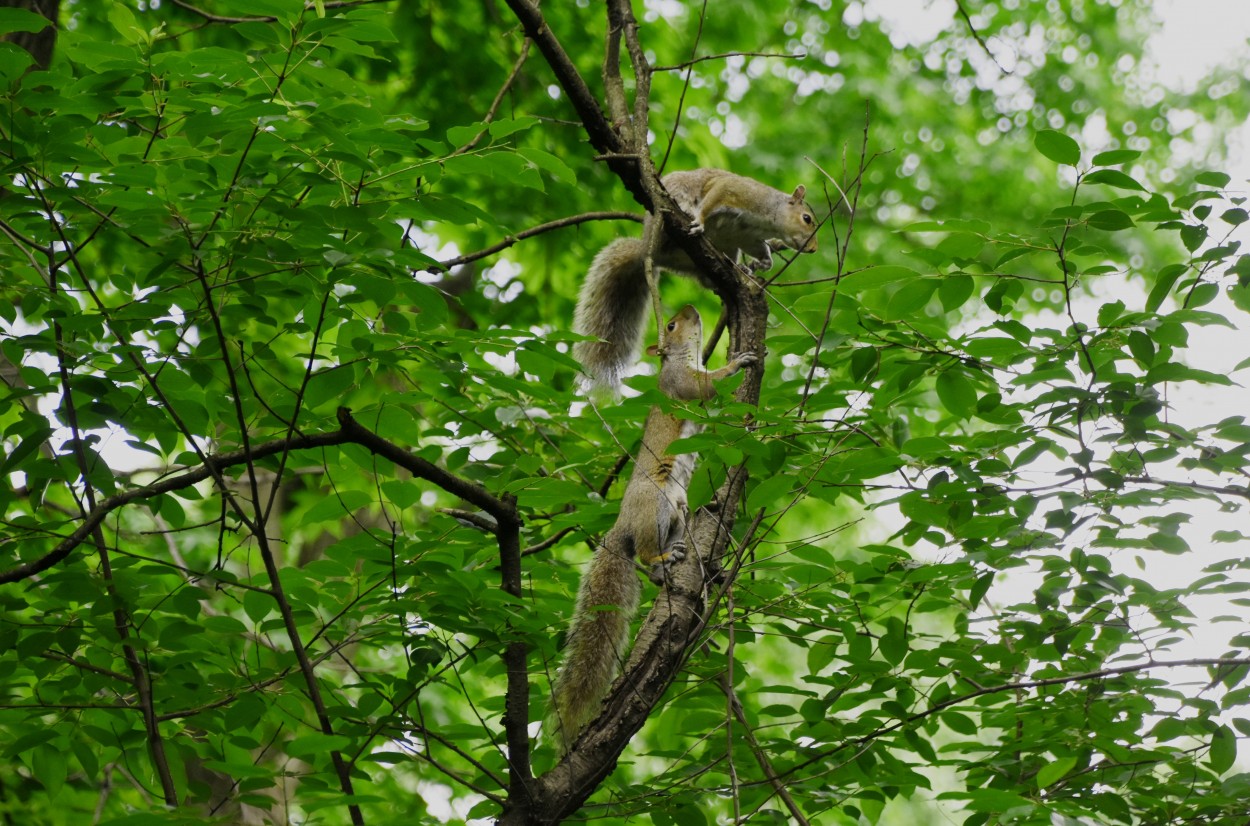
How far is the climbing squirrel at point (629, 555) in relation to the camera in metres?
2.77

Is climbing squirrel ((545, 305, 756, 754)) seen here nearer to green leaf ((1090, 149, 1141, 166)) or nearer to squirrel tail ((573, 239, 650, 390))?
squirrel tail ((573, 239, 650, 390))

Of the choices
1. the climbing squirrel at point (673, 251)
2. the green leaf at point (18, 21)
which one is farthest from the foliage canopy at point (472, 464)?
the climbing squirrel at point (673, 251)

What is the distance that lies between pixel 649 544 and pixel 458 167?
197 cm

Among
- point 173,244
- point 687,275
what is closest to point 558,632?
point 173,244

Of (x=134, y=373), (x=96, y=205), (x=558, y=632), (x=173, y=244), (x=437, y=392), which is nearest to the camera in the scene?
(x=173, y=244)

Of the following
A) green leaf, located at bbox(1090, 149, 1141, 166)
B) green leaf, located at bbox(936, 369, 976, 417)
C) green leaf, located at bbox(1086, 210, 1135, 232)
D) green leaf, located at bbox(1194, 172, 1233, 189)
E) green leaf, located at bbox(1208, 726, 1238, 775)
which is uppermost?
green leaf, located at bbox(1194, 172, 1233, 189)

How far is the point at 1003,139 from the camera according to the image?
10445 millimetres

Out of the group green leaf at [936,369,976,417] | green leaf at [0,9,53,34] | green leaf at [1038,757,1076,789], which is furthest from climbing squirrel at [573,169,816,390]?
green leaf at [0,9,53,34]

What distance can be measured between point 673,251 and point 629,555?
1.44 m

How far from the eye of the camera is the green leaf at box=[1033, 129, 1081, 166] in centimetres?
188

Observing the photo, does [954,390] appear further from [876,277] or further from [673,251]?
[673,251]

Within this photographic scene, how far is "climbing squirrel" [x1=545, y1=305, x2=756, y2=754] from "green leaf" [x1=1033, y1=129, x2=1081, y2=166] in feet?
2.76

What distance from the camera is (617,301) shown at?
14.1ft

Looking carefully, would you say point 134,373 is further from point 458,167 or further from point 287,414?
point 458,167
